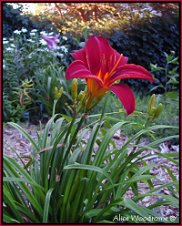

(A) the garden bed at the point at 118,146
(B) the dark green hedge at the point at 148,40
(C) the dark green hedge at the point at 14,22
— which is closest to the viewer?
(A) the garden bed at the point at 118,146

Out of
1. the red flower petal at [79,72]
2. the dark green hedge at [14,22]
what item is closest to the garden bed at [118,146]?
the red flower petal at [79,72]

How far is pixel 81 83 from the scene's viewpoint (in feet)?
12.3

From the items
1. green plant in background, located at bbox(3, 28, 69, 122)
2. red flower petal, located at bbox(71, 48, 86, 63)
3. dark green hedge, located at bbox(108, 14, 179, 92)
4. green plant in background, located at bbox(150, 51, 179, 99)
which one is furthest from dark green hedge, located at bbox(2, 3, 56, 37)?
red flower petal, located at bbox(71, 48, 86, 63)

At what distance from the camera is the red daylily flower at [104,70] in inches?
47.7

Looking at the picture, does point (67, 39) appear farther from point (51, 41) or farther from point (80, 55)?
point (80, 55)

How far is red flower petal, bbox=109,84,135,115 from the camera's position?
121cm

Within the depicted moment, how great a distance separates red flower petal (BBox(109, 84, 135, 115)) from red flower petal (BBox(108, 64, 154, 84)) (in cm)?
3

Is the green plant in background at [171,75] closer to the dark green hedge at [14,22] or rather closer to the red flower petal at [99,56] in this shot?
the dark green hedge at [14,22]

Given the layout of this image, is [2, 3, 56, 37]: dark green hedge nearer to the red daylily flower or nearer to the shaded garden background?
the shaded garden background

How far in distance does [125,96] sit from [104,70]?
115mm

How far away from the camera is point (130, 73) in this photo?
1.23 metres

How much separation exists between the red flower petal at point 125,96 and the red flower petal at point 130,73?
3cm

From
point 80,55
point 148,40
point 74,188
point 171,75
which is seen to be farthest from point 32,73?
point 80,55

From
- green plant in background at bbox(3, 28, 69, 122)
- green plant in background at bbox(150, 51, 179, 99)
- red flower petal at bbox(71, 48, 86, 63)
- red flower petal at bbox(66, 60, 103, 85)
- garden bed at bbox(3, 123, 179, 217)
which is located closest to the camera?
red flower petal at bbox(66, 60, 103, 85)
